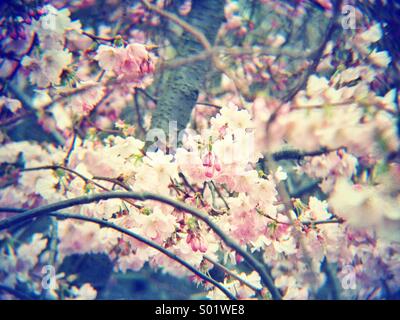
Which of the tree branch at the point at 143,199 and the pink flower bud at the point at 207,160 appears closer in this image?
the tree branch at the point at 143,199

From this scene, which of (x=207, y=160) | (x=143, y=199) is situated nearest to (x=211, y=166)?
(x=207, y=160)

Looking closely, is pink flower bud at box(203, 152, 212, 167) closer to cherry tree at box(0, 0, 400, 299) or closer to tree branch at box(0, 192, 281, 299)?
cherry tree at box(0, 0, 400, 299)

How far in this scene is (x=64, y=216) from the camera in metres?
1.18

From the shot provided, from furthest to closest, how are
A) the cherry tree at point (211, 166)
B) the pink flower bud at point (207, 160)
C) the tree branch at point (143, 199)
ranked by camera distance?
the pink flower bud at point (207, 160)
the cherry tree at point (211, 166)
the tree branch at point (143, 199)

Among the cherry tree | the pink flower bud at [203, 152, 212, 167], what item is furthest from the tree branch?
the pink flower bud at [203, 152, 212, 167]

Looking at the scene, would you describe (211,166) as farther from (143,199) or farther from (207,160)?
(143,199)

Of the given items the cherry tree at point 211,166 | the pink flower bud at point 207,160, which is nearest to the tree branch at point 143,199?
the cherry tree at point 211,166

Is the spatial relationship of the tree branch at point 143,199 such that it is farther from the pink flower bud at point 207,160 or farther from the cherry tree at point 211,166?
the pink flower bud at point 207,160

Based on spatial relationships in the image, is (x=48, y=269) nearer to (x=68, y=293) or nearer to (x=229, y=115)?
(x=68, y=293)

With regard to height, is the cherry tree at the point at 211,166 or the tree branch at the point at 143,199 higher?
the cherry tree at the point at 211,166

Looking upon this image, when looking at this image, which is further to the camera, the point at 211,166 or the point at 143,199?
the point at 211,166

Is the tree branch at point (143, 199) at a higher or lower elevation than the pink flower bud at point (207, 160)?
lower

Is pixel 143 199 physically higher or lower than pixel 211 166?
lower

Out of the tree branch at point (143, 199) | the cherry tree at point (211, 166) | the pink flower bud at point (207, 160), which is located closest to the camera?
the tree branch at point (143, 199)
